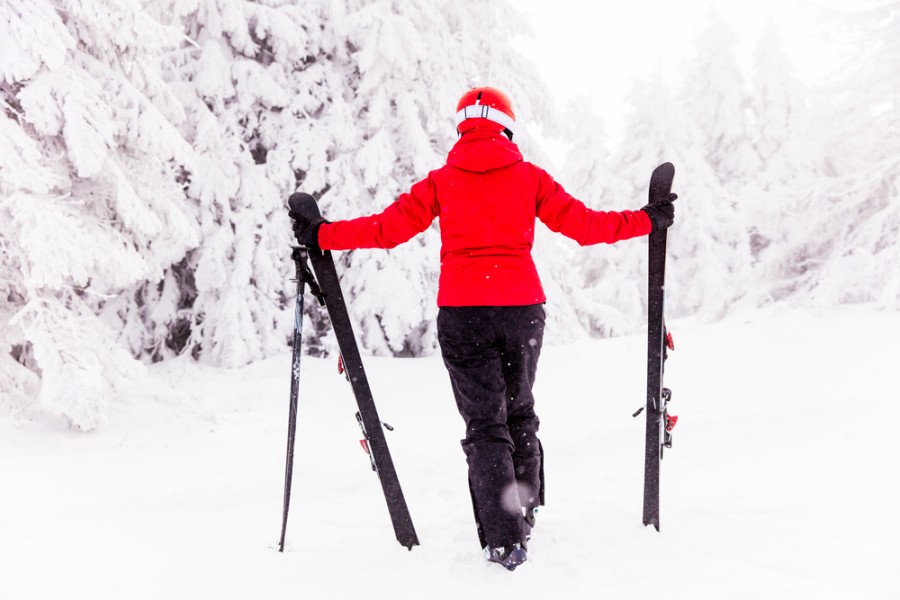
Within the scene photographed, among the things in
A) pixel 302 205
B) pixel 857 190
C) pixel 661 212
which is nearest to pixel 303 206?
pixel 302 205

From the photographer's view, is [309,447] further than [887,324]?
No

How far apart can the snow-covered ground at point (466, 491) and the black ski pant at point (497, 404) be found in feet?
0.98

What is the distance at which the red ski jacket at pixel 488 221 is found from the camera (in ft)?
10.6

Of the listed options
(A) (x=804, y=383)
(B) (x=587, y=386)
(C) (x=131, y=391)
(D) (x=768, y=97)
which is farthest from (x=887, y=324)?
(D) (x=768, y=97)

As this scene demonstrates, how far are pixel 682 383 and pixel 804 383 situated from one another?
1309 millimetres

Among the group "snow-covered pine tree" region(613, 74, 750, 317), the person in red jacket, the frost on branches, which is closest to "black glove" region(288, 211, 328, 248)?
the person in red jacket

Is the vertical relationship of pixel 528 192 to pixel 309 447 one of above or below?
above

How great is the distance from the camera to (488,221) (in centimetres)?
326

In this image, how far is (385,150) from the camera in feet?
31.5

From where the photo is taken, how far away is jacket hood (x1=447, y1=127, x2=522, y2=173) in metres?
3.24

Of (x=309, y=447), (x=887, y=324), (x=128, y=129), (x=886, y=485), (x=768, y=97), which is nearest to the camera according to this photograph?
(x=886, y=485)

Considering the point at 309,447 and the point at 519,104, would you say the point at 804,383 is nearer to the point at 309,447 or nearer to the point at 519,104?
the point at 309,447

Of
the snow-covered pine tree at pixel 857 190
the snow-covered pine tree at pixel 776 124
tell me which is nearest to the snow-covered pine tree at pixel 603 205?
the snow-covered pine tree at pixel 776 124

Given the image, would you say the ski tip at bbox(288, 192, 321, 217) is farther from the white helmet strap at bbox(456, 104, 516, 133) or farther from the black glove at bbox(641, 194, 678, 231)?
the black glove at bbox(641, 194, 678, 231)
